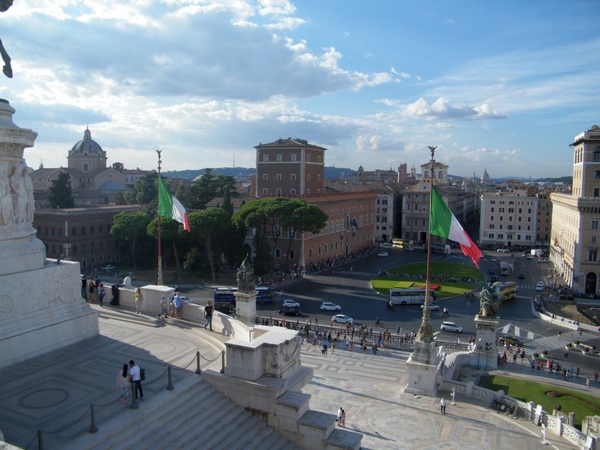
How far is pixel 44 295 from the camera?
10.8m

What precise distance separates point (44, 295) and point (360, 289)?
102ft

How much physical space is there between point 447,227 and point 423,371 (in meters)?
5.23

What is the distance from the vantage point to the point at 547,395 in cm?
1783

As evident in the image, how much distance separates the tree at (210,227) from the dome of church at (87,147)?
59.7 metres

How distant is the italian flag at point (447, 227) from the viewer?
1592cm

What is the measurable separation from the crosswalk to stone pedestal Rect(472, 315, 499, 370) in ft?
20.9

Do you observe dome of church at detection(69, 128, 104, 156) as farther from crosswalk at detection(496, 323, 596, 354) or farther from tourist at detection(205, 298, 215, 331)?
tourist at detection(205, 298, 215, 331)

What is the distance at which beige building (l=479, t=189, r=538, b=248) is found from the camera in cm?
6856

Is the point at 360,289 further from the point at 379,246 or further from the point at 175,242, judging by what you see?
the point at 379,246

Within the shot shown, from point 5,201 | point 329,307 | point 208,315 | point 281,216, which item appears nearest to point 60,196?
point 281,216

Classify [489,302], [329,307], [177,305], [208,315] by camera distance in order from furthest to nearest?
[329,307], [489,302], [177,305], [208,315]

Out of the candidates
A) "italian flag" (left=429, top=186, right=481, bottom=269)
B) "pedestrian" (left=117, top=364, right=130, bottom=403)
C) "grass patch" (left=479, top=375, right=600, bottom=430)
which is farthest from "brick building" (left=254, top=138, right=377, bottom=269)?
"pedestrian" (left=117, top=364, right=130, bottom=403)

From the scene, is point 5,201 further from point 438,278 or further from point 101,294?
point 438,278

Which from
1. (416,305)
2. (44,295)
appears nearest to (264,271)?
(416,305)
